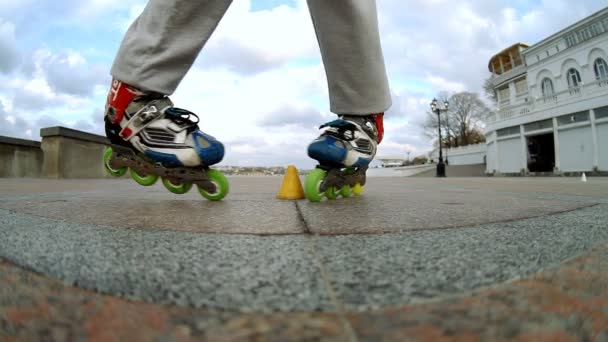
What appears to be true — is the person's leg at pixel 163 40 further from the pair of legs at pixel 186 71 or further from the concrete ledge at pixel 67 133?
the concrete ledge at pixel 67 133

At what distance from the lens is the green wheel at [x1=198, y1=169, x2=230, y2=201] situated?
154 centimetres

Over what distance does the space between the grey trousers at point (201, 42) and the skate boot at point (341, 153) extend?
0.19 meters

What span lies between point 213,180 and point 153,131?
352 millimetres

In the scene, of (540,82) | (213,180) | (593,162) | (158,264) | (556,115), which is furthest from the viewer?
(540,82)

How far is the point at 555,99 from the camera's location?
17969mm

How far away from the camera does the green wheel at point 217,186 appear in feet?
5.05

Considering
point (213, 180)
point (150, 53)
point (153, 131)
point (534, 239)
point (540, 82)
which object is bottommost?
point (534, 239)

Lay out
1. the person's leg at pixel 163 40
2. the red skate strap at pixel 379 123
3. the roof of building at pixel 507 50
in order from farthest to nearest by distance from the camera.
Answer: the roof of building at pixel 507 50
the red skate strap at pixel 379 123
the person's leg at pixel 163 40

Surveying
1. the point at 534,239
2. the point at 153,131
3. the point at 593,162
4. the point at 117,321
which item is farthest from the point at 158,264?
the point at 593,162

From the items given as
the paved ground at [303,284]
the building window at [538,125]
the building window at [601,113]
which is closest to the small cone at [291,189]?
the paved ground at [303,284]

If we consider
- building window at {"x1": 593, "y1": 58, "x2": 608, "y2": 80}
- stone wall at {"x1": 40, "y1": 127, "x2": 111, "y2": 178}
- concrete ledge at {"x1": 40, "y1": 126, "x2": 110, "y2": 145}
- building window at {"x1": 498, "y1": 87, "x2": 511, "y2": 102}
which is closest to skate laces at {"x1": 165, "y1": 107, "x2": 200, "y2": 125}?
concrete ledge at {"x1": 40, "y1": 126, "x2": 110, "y2": 145}

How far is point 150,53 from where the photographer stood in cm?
128

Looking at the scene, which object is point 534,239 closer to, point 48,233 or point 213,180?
point 48,233

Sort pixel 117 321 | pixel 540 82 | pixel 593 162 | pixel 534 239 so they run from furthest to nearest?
1. pixel 540 82
2. pixel 593 162
3. pixel 534 239
4. pixel 117 321
